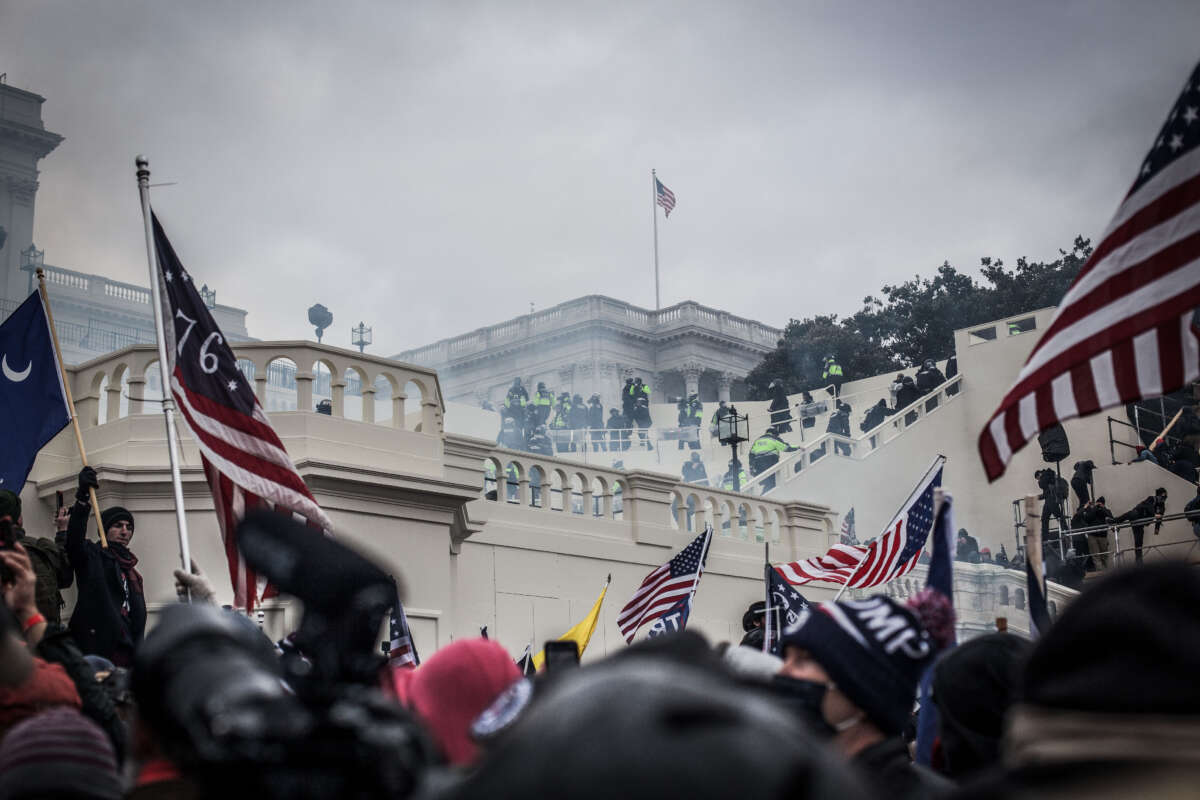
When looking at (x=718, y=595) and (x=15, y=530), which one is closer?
(x=15, y=530)

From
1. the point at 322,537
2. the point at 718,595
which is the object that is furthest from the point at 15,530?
the point at 718,595

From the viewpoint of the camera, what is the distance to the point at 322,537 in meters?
2.16

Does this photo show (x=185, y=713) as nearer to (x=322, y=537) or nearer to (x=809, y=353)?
(x=322, y=537)

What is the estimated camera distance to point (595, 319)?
68.1 metres

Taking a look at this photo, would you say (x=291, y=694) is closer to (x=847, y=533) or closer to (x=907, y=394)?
(x=847, y=533)

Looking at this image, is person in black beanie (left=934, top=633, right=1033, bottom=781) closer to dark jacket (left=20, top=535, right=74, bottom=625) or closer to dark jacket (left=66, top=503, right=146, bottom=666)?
dark jacket (left=20, top=535, right=74, bottom=625)

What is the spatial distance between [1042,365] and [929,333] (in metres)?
58.7

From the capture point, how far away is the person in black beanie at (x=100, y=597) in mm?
7527

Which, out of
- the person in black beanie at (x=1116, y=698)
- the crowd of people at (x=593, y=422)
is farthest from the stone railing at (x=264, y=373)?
the crowd of people at (x=593, y=422)

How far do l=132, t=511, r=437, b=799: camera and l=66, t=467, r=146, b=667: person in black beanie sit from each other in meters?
5.85

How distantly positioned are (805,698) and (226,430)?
5.59m

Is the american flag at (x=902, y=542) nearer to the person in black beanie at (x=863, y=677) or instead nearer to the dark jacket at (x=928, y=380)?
the person in black beanie at (x=863, y=677)

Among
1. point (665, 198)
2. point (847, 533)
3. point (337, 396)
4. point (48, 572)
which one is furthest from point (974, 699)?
point (665, 198)

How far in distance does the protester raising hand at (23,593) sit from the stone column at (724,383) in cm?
6815
